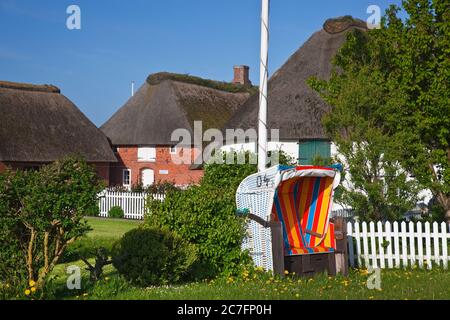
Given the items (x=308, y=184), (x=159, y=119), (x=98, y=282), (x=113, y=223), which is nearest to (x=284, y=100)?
(x=113, y=223)

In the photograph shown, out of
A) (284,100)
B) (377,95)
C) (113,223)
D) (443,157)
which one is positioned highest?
(284,100)

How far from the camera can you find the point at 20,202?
866 centimetres

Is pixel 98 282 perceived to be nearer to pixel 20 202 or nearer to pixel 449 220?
pixel 20 202

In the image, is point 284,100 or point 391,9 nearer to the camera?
point 391,9

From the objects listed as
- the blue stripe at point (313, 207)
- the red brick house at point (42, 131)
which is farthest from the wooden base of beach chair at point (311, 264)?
the red brick house at point (42, 131)

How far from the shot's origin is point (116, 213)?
2761 centimetres

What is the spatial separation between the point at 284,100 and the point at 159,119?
12.0 meters

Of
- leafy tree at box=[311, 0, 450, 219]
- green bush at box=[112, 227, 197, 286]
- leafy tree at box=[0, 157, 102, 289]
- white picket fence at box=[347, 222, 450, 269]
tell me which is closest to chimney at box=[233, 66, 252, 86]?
leafy tree at box=[311, 0, 450, 219]

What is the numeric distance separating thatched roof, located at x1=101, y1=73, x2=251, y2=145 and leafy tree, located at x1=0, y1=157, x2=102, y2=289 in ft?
93.4

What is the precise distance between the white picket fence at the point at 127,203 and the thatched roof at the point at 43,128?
6.44m

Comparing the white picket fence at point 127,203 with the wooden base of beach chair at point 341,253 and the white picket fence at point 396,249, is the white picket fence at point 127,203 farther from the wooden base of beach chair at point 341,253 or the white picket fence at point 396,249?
the wooden base of beach chair at point 341,253

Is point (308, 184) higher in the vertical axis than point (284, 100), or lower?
lower

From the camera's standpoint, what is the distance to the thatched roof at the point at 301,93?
88.3ft

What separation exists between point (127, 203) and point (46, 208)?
64.6ft
